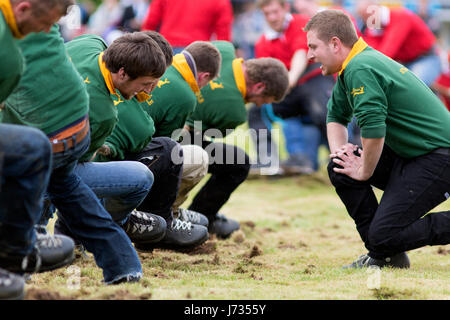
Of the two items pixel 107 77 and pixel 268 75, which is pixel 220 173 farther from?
pixel 107 77

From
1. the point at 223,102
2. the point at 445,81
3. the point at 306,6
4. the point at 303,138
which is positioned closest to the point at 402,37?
the point at 306,6

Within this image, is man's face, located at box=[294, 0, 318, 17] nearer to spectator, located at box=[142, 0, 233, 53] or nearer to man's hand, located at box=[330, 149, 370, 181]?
spectator, located at box=[142, 0, 233, 53]

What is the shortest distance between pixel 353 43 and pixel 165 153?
4.39 ft

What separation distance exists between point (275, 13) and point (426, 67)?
7.06ft

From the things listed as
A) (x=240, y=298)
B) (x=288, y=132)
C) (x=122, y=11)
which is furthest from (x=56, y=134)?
(x=122, y=11)

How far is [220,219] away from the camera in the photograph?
17.6 feet

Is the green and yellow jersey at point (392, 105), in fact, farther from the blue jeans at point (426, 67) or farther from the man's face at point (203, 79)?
the blue jeans at point (426, 67)

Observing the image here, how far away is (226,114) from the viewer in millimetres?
5125

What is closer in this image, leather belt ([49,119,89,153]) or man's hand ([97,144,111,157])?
leather belt ([49,119,89,153])

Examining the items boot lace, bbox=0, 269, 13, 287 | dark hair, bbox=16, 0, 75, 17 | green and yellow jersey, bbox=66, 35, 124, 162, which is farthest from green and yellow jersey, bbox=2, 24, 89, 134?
boot lace, bbox=0, 269, 13, 287

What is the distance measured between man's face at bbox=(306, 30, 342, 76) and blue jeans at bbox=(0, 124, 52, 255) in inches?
75.3

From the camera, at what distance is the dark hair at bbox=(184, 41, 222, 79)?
4.66 meters

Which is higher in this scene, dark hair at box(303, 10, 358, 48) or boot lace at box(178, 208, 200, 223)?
dark hair at box(303, 10, 358, 48)
